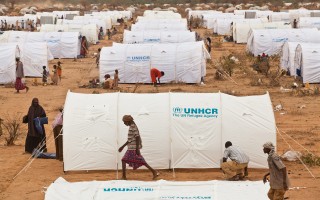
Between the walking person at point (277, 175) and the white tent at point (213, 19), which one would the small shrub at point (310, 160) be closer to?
the walking person at point (277, 175)

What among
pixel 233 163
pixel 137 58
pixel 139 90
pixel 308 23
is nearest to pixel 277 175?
pixel 233 163

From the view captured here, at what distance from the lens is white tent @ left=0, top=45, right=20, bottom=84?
1147 inches

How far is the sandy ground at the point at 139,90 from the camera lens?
46.6 feet

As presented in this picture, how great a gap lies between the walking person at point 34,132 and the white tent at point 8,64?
42.9 feet

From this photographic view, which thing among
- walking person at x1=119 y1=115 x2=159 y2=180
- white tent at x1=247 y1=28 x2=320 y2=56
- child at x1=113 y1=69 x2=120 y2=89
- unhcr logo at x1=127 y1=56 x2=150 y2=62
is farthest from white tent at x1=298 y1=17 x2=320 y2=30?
walking person at x1=119 y1=115 x2=159 y2=180

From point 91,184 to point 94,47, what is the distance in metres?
32.4

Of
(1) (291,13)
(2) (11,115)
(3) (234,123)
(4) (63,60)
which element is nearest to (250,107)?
(3) (234,123)

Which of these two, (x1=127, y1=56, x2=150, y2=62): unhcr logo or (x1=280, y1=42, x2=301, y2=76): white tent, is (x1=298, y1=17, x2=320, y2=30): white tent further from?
(x1=127, y1=56, x2=150, y2=62): unhcr logo

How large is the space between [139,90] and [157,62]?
231 cm

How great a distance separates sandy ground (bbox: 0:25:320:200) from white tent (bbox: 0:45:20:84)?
921 millimetres

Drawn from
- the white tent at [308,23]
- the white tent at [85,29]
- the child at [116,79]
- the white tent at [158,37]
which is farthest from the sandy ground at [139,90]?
the white tent at [308,23]

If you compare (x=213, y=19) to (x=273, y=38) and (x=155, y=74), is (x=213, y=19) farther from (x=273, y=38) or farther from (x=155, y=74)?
(x=155, y=74)

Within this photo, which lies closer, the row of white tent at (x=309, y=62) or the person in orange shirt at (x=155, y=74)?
the person in orange shirt at (x=155, y=74)

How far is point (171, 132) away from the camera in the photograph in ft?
49.6
